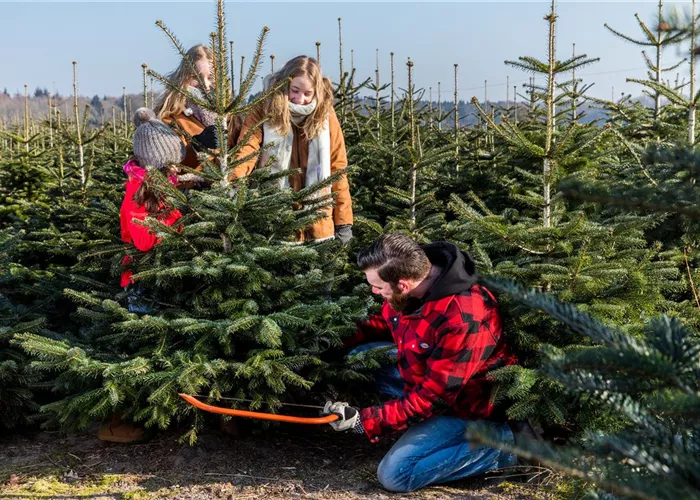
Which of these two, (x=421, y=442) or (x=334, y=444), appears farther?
(x=334, y=444)

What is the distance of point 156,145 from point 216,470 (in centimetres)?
191

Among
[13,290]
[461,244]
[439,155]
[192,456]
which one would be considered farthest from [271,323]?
[13,290]

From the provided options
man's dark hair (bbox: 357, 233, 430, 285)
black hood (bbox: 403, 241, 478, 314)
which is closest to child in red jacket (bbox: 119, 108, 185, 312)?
man's dark hair (bbox: 357, 233, 430, 285)

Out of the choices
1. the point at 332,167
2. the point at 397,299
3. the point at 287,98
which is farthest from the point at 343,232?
the point at 397,299

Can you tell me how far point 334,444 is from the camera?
13.3 ft

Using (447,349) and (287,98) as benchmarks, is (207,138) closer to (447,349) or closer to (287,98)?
(287,98)

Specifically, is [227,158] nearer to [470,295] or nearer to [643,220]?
[470,295]

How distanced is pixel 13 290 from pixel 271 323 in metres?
2.78

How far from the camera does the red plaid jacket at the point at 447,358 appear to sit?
319 centimetres

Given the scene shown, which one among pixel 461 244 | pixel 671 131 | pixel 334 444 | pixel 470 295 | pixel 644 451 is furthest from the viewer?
pixel 671 131

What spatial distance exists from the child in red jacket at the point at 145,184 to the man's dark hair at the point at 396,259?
4.20 feet

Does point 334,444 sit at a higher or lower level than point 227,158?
lower

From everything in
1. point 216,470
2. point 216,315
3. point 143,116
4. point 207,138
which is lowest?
point 216,470

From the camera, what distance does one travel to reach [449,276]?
324 cm
